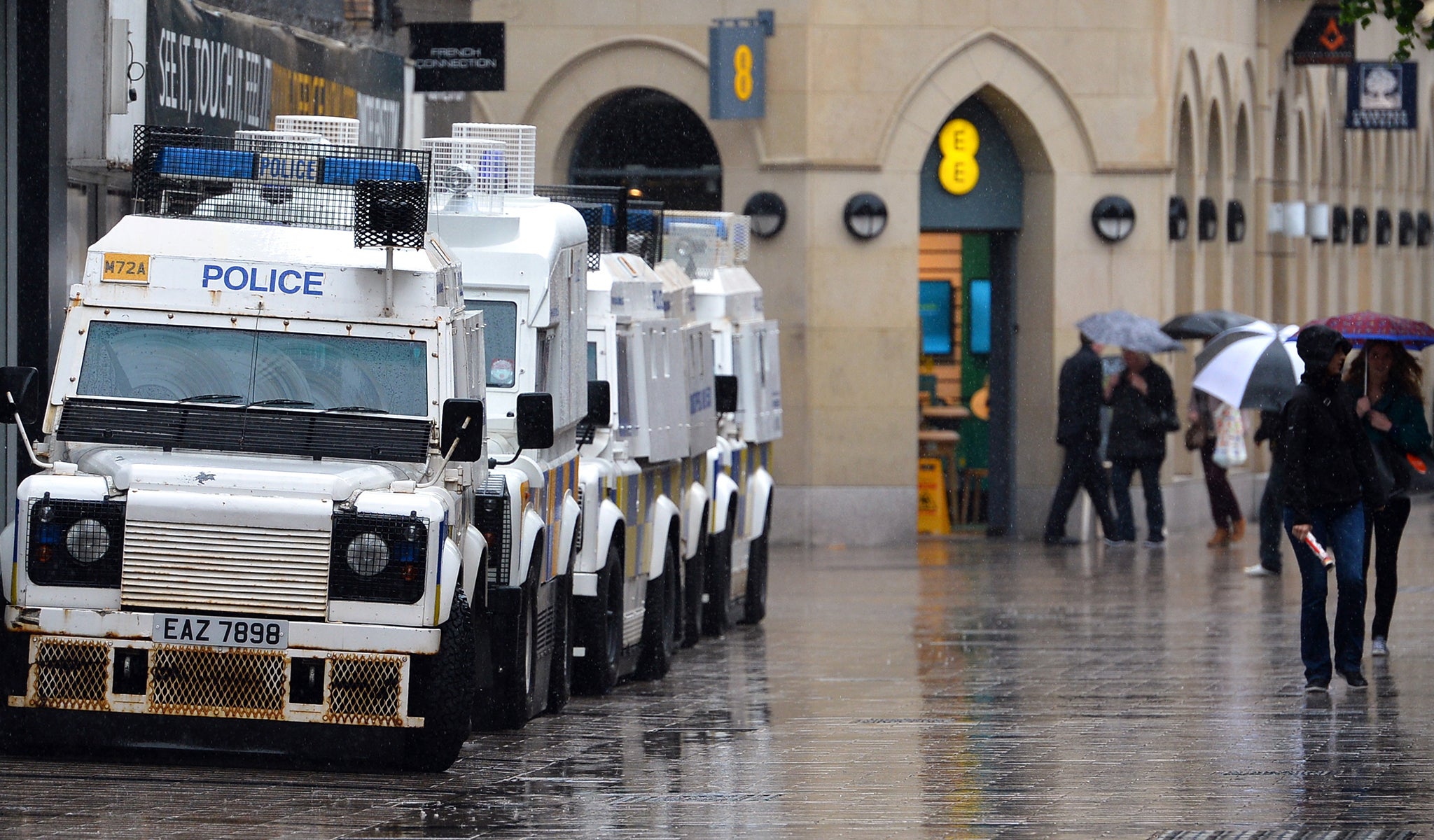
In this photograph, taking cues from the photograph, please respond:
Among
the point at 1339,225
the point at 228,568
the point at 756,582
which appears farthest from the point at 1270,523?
the point at 1339,225

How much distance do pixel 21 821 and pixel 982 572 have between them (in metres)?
15.1

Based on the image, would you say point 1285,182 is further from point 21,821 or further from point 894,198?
point 21,821

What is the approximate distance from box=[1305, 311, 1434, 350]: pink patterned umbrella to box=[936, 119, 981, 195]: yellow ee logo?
40.7ft

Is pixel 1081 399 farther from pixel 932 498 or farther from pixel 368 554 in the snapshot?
pixel 368 554

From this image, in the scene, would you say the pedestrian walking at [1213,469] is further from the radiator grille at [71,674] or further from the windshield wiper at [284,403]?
the radiator grille at [71,674]

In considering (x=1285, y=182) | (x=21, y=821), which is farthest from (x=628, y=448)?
(x=1285, y=182)

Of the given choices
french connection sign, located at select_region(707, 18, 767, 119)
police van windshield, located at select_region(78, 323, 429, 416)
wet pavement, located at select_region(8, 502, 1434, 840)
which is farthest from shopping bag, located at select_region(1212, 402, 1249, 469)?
police van windshield, located at select_region(78, 323, 429, 416)

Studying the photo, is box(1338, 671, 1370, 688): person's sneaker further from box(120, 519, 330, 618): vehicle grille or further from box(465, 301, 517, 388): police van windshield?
box(120, 519, 330, 618): vehicle grille

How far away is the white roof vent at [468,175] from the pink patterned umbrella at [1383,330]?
4935mm

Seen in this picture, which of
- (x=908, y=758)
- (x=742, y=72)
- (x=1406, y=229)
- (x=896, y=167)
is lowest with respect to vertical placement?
(x=908, y=758)

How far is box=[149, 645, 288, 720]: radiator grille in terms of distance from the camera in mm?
10391

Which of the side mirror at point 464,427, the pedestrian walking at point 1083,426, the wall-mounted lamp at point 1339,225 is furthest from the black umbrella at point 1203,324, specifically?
the side mirror at point 464,427

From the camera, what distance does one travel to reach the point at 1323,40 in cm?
3356

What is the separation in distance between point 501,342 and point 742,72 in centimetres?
1417
